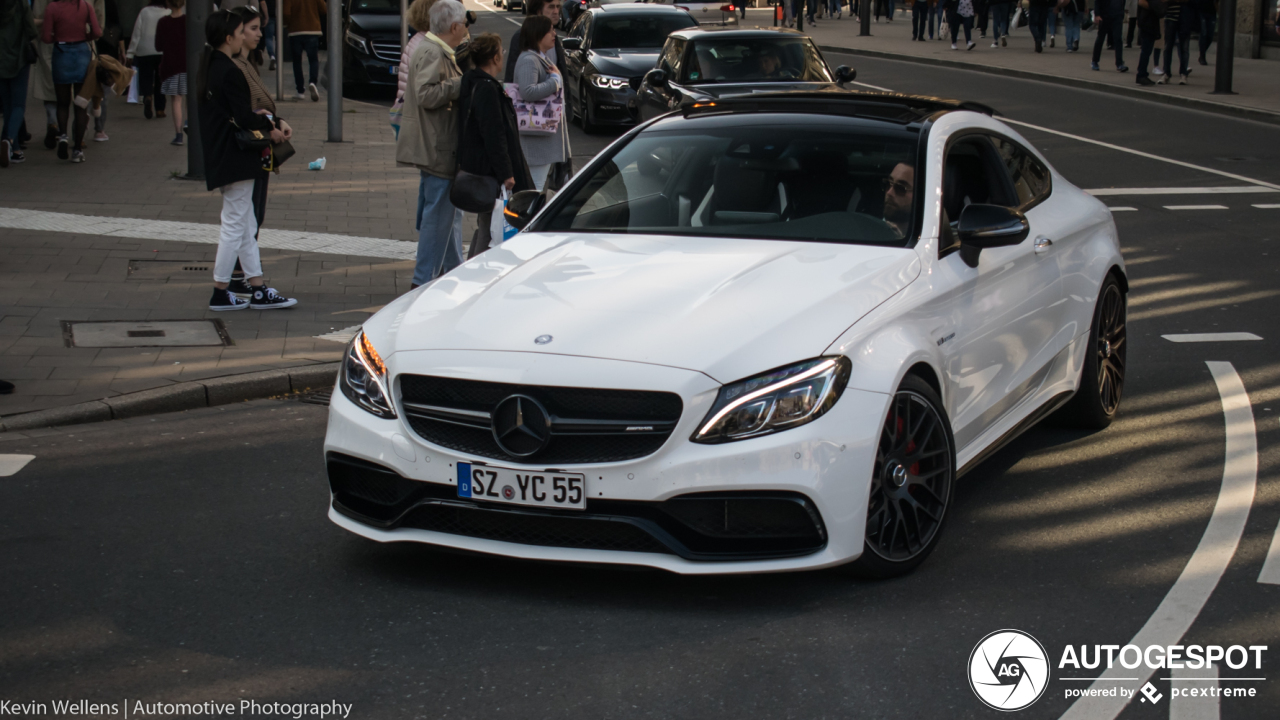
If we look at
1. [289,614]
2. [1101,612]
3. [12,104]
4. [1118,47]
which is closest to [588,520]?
[289,614]

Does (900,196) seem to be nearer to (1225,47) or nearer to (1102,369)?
(1102,369)

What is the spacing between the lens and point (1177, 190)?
1420cm

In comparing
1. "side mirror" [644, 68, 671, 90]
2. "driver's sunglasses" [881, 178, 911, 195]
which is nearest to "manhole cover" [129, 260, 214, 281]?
"driver's sunglasses" [881, 178, 911, 195]

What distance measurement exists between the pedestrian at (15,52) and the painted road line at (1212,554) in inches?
445

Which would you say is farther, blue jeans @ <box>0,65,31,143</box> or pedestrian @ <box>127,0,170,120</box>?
pedestrian @ <box>127,0,170,120</box>

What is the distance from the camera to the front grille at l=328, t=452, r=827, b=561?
424 cm

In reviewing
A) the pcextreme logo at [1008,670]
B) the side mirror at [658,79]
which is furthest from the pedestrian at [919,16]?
the pcextreme logo at [1008,670]

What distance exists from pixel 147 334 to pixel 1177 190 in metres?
10.2

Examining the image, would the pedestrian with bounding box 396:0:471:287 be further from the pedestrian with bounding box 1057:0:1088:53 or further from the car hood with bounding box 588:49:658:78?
the pedestrian with bounding box 1057:0:1088:53

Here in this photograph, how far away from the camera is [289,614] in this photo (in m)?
4.42

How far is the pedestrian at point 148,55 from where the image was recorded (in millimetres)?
17234

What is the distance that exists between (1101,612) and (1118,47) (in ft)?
81.5

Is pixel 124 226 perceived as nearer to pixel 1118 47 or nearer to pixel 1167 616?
pixel 1167 616

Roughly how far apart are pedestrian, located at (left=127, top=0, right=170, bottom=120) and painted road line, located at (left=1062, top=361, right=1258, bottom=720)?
13370mm
